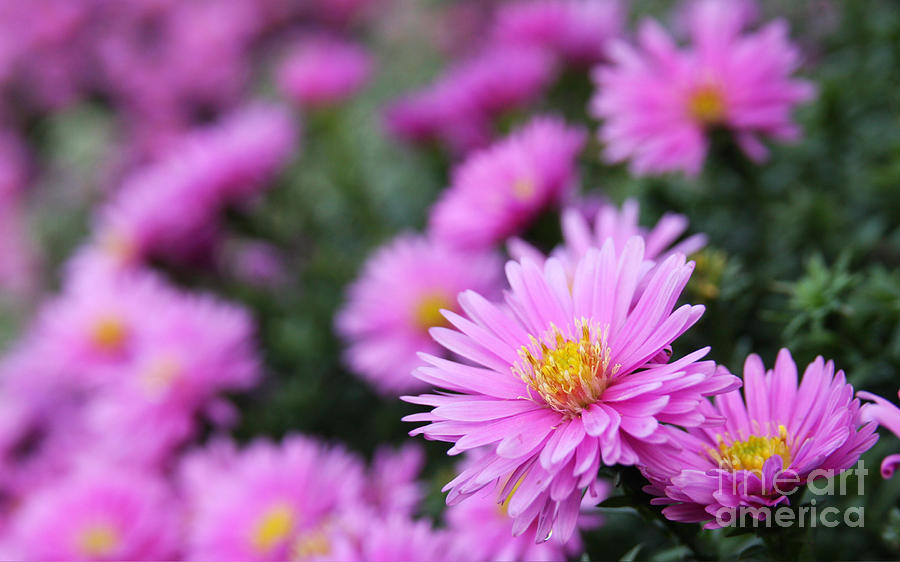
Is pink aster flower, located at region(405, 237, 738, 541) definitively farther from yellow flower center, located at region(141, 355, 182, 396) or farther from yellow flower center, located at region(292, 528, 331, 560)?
yellow flower center, located at region(141, 355, 182, 396)

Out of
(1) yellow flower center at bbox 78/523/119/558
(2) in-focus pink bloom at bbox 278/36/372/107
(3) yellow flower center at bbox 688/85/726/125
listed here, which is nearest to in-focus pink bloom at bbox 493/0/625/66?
(2) in-focus pink bloom at bbox 278/36/372/107

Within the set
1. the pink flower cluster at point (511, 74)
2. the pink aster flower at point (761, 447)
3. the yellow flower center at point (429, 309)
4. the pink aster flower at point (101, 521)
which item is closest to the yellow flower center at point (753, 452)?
the pink aster flower at point (761, 447)

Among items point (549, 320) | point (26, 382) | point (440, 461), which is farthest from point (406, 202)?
point (549, 320)

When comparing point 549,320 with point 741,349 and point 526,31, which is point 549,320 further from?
point 526,31

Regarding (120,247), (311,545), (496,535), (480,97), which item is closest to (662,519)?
(496,535)

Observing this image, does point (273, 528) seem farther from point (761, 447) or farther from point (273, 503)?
point (761, 447)

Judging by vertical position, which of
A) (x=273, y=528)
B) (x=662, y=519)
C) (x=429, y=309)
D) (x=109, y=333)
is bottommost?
(x=662, y=519)
